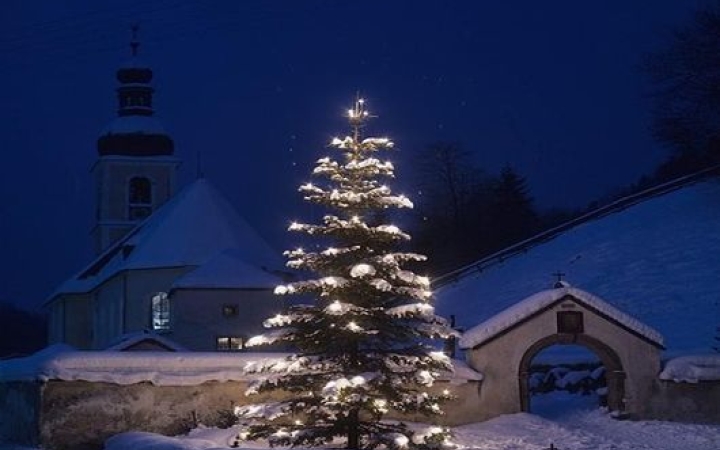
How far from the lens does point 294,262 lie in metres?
19.5

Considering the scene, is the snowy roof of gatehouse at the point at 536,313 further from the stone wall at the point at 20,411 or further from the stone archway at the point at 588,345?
the stone wall at the point at 20,411

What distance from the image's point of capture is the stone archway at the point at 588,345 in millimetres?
26297

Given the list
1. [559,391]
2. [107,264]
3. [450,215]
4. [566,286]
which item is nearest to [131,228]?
[107,264]

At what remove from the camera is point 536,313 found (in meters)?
26.4

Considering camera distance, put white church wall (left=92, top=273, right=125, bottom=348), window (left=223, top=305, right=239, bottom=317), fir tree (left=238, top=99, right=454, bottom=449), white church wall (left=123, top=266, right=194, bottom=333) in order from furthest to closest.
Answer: white church wall (left=92, top=273, right=125, bottom=348) → white church wall (left=123, top=266, right=194, bottom=333) → window (left=223, top=305, right=239, bottom=317) → fir tree (left=238, top=99, right=454, bottom=449)

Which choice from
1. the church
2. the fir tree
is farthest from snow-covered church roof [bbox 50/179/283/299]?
the fir tree

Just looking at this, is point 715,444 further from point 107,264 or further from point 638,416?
point 107,264

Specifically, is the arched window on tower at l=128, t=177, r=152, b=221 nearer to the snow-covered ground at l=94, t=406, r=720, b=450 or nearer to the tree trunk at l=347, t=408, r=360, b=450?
the snow-covered ground at l=94, t=406, r=720, b=450

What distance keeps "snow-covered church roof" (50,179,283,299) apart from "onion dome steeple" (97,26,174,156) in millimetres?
10387

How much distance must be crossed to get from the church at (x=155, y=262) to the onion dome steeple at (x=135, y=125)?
6 centimetres

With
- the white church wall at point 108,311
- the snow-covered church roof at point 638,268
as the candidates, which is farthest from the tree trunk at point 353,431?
the white church wall at point 108,311

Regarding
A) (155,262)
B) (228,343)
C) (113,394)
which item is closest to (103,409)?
(113,394)

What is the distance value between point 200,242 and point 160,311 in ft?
11.8

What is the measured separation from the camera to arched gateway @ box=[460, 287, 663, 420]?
26.2 m
